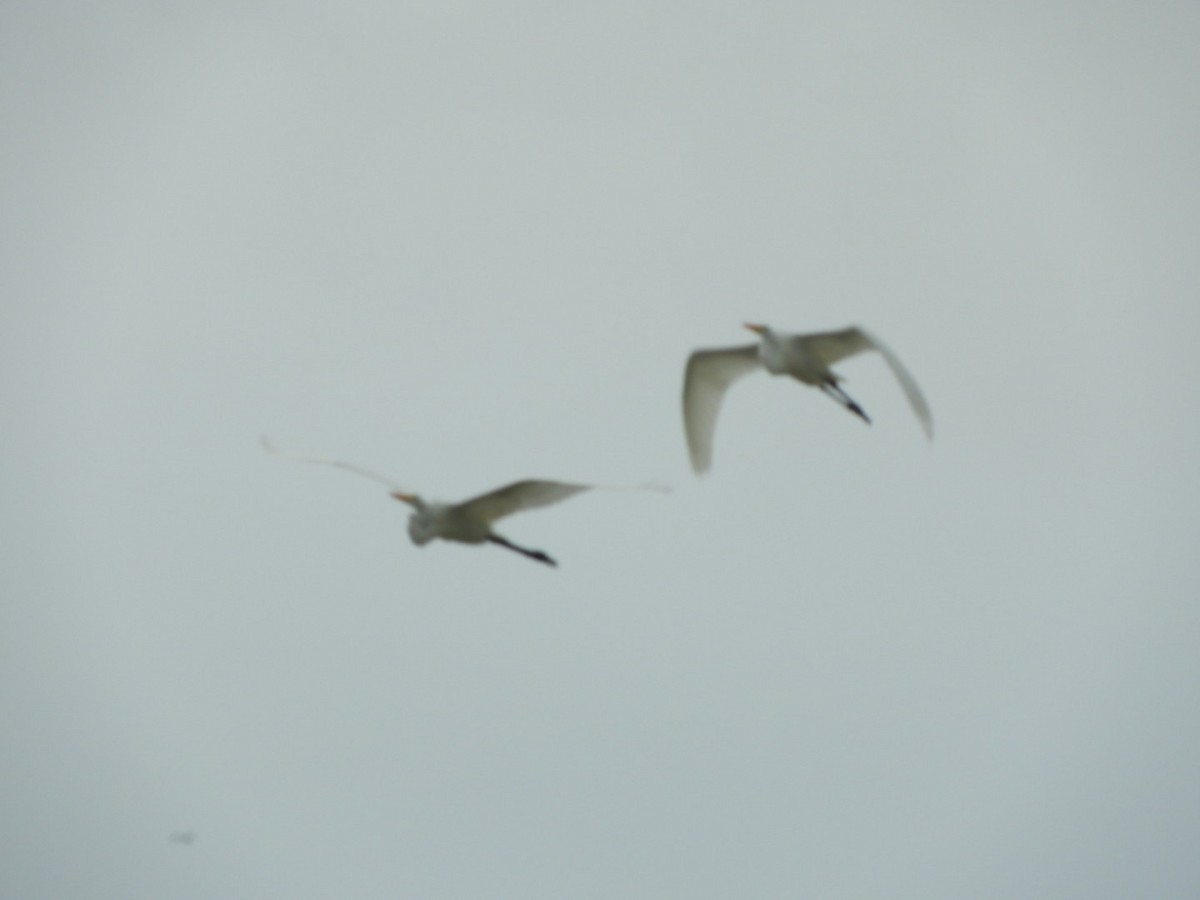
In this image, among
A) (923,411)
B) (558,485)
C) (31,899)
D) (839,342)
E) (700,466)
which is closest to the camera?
(923,411)

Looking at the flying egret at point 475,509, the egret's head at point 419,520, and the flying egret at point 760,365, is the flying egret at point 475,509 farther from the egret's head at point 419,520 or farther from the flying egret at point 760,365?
the flying egret at point 760,365

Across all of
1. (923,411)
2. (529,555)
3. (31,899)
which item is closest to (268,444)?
(529,555)

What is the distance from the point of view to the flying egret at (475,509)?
1357 cm

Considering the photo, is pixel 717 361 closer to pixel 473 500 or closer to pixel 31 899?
pixel 473 500

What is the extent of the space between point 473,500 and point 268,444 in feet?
8.44

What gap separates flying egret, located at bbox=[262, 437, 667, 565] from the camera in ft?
44.5

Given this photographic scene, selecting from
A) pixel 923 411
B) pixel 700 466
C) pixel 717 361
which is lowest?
pixel 923 411

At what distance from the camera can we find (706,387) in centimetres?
1638

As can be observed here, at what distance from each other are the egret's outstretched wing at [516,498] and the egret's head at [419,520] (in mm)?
524

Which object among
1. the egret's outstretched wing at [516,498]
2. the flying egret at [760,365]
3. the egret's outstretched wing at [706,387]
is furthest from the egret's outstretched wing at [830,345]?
the egret's outstretched wing at [516,498]

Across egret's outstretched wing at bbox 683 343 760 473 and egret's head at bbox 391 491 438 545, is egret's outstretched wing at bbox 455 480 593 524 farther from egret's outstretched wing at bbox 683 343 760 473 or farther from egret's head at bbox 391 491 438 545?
egret's outstretched wing at bbox 683 343 760 473

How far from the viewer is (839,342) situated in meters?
14.9

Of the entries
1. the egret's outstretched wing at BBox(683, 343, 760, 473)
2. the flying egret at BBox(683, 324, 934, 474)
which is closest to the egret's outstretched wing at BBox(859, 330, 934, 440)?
the flying egret at BBox(683, 324, 934, 474)

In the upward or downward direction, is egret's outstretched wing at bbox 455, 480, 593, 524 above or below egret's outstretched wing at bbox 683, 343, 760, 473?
below
